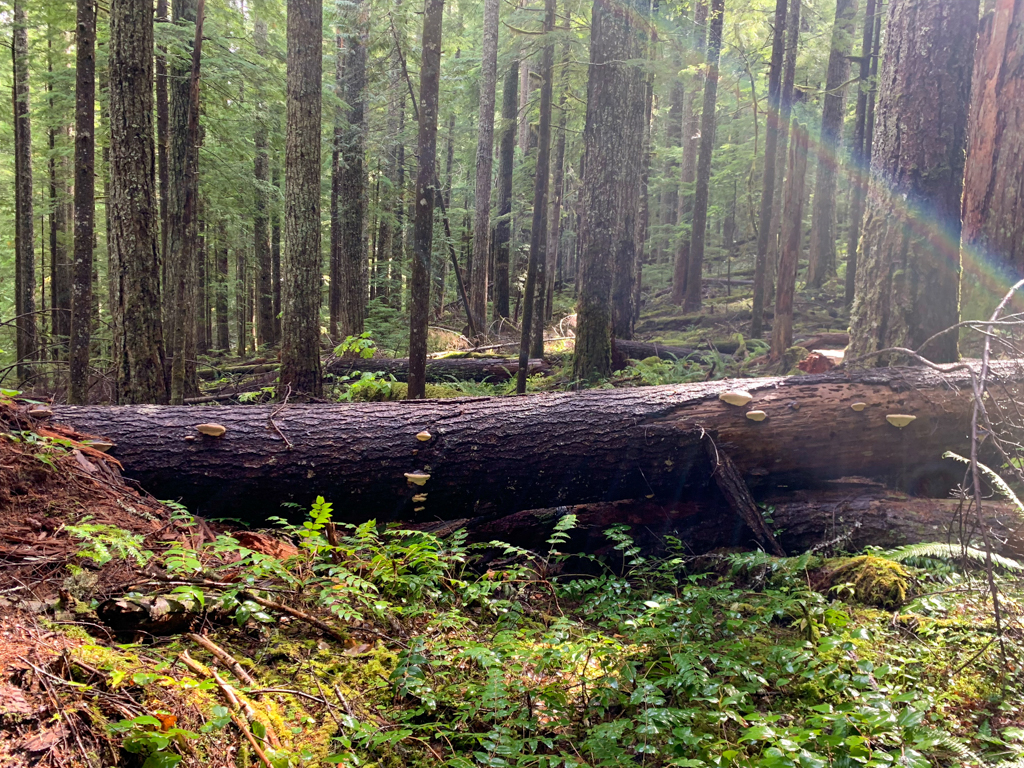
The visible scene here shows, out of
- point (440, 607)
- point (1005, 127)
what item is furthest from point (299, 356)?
point (1005, 127)

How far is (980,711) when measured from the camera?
2.53 m

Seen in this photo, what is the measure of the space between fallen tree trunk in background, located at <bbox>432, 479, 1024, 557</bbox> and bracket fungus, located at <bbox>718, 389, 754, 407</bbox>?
2.80 ft

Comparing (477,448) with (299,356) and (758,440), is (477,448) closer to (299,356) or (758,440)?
(758,440)

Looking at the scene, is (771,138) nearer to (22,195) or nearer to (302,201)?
(302,201)

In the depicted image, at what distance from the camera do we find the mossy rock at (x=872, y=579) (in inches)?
149

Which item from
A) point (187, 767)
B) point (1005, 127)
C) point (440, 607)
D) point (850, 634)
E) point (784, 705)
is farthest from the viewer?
point (1005, 127)

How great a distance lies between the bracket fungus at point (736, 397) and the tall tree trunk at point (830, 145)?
1156 centimetres

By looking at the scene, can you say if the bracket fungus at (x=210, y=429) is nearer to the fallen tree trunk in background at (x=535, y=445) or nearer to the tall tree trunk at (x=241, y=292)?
the fallen tree trunk in background at (x=535, y=445)

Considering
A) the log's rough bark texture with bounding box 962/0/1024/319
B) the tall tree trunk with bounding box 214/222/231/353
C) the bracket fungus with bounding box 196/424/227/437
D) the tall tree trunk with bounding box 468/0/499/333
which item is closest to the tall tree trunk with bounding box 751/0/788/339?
the log's rough bark texture with bounding box 962/0/1024/319

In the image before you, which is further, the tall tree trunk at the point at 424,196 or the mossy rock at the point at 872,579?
the tall tree trunk at the point at 424,196

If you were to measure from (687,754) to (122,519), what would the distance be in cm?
361

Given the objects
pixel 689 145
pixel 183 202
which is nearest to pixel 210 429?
pixel 183 202

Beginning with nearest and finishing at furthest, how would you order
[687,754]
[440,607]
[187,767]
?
1. [187,767]
2. [687,754]
3. [440,607]

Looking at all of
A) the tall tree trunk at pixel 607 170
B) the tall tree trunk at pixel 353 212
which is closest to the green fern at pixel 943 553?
the tall tree trunk at pixel 607 170
